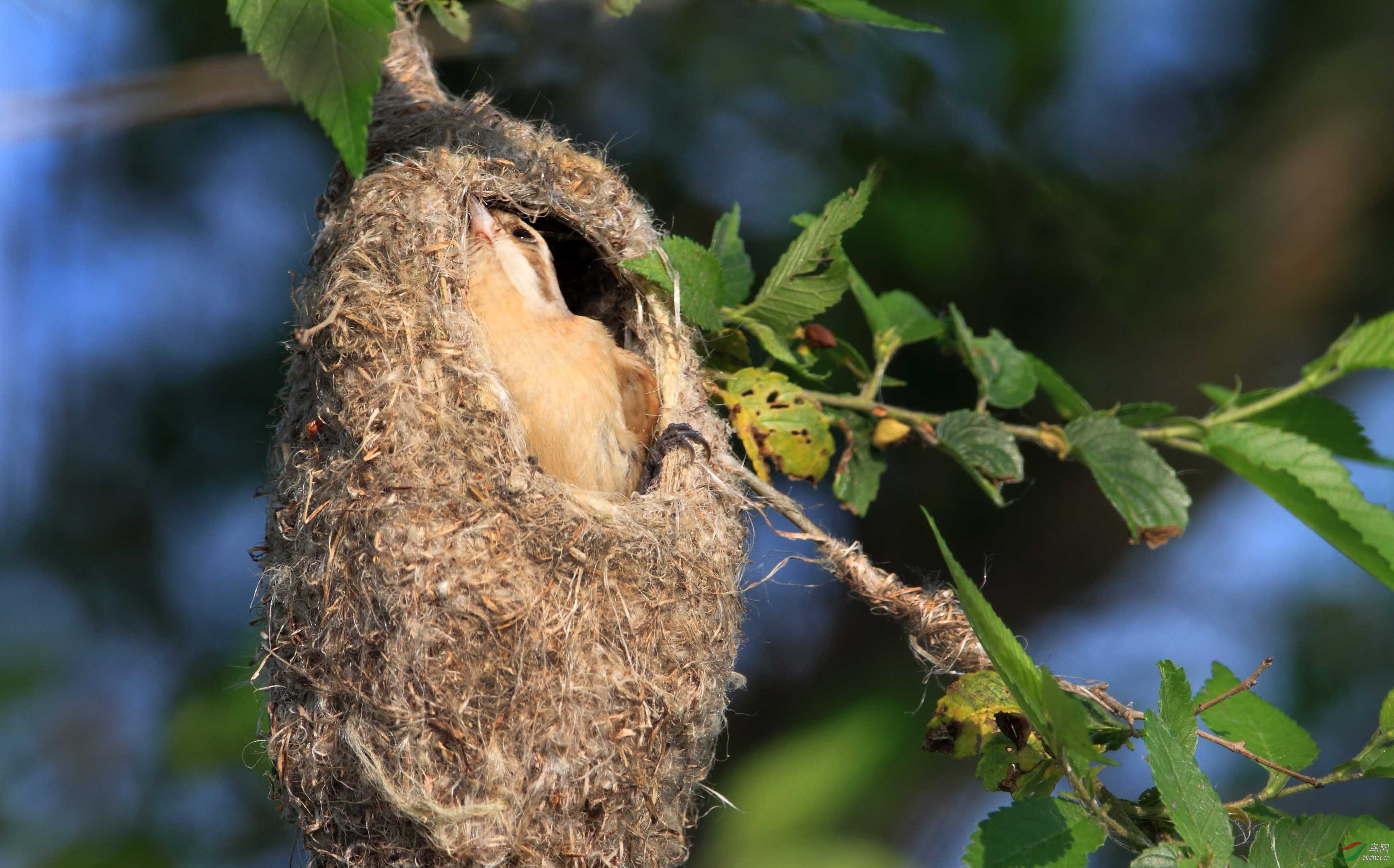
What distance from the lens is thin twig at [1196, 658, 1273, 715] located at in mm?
1995

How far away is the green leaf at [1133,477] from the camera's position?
2.69m

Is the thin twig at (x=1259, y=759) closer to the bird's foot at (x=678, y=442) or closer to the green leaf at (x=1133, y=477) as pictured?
the green leaf at (x=1133, y=477)

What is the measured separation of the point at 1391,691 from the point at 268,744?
238 cm

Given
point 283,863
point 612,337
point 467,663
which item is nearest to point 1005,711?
point 467,663

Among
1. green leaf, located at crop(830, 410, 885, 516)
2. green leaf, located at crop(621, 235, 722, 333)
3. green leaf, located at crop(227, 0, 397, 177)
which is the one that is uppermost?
green leaf, located at crop(227, 0, 397, 177)

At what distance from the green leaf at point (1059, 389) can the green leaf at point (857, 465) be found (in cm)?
52

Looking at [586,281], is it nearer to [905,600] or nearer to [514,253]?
[514,253]

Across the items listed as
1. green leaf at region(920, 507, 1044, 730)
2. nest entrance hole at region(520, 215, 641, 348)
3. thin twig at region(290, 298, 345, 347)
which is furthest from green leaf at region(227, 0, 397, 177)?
nest entrance hole at region(520, 215, 641, 348)

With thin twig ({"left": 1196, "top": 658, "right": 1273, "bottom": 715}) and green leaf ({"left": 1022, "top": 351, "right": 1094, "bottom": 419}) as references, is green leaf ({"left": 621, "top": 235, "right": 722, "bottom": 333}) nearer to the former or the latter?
green leaf ({"left": 1022, "top": 351, "right": 1094, "bottom": 419})

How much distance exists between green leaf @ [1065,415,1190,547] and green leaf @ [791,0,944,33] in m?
1.29

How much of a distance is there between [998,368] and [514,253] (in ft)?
4.64

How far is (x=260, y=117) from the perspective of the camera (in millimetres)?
4402

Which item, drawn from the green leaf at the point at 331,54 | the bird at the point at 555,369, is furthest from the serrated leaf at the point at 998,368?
the green leaf at the point at 331,54

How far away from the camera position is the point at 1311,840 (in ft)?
6.03
